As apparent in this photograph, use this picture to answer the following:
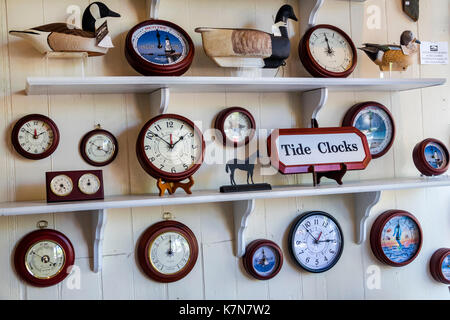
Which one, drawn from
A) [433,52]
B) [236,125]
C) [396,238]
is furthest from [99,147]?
[433,52]

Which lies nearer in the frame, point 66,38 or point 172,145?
point 66,38

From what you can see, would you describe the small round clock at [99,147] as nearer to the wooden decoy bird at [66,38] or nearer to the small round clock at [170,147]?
the small round clock at [170,147]

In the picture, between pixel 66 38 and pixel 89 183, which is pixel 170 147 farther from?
pixel 66 38

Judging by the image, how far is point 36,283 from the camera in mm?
1595

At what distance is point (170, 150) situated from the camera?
→ 5.40 ft

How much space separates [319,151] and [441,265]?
714 mm

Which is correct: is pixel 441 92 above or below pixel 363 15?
below

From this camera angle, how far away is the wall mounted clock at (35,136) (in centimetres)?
160

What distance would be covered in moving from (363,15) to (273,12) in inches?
14.3

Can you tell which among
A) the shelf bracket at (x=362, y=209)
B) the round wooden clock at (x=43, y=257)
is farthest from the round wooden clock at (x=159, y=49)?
the shelf bracket at (x=362, y=209)
